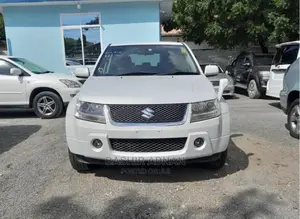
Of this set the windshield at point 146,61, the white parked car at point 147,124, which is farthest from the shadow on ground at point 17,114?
the white parked car at point 147,124

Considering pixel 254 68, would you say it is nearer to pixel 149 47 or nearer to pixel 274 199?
pixel 149 47

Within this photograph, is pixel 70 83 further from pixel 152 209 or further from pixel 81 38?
pixel 81 38

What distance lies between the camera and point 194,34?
16625 millimetres

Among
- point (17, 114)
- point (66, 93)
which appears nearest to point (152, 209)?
point (66, 93)

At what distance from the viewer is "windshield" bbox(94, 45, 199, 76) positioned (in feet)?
15.3

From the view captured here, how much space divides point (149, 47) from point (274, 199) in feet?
9.74

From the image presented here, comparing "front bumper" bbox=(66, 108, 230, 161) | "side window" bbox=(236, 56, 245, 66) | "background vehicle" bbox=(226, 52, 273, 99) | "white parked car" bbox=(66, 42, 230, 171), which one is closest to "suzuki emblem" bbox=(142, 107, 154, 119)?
"white parked car" bbox=(66, 42, 230, 171)

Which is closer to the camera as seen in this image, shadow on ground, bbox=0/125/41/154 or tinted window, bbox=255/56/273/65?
shadow on ground, bbox=0/125/41/154

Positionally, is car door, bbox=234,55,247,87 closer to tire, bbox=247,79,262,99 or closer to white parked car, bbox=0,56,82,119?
tire, bbox=247,79,262,99

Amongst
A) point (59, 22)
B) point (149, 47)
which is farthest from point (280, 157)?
point (59, 22)

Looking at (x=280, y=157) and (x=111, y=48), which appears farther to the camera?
(x=111, y=48)

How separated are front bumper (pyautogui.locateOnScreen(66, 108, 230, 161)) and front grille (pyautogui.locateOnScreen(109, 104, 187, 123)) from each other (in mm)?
81

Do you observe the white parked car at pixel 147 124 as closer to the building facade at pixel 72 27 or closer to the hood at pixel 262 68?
the hood at pixel 262 68

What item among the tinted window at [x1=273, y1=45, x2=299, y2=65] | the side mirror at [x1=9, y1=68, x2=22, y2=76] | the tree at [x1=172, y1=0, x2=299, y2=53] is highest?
the tree at [x1=172, y1=0, x2=299, y2=53]
